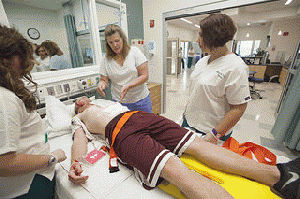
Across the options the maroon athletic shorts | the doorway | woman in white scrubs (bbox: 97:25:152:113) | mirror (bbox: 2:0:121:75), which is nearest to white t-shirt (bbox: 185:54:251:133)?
the maroon athletic shorts

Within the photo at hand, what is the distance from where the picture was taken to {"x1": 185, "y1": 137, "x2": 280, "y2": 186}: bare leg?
799 mm

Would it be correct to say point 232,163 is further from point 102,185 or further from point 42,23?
point 42,23

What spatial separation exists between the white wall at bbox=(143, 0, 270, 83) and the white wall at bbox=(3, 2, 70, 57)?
5.13 ft

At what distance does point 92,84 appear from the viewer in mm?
2094

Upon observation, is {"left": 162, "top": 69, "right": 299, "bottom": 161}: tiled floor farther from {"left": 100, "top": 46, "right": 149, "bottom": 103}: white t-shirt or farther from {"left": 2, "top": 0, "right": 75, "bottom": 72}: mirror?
{"left": 2, "top": 0, "right": 75, "bottom": 72}: mirror

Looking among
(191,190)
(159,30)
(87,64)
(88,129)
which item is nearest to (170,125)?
(191,190)

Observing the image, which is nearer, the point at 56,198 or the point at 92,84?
the point at 56,198

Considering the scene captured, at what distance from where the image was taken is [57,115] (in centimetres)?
152

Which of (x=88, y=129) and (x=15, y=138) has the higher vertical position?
(x=15, y=138)

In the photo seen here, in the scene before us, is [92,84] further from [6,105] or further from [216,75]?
[216,75]

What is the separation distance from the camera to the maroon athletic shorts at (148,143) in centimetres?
84

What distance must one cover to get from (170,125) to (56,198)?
1.00m

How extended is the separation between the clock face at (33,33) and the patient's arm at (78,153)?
2087 mm

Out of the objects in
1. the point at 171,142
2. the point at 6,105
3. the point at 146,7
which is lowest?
the point at 171,142
